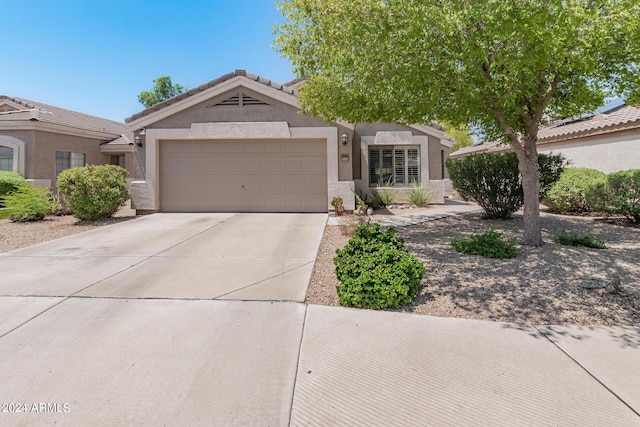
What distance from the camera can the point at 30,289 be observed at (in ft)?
14.6

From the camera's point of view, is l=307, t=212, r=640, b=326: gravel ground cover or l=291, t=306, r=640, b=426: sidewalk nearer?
l=291, t=306, r=640, b=426: sidewalk

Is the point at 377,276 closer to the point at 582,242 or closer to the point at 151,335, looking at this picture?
the point at 151,335

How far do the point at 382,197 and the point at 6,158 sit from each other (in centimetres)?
1701

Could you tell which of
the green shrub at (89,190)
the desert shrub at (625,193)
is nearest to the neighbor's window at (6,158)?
the green shrub at (89,190)

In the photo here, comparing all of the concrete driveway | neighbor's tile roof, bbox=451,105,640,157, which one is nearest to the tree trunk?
the concrete driveway

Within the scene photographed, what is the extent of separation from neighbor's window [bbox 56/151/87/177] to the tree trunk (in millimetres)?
19062

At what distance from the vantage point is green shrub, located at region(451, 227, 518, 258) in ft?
18.9

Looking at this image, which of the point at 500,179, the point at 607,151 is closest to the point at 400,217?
the point at 500,179

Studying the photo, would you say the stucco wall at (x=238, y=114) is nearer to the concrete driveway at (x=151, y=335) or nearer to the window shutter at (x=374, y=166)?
the window shutter at (x=374, y=166)

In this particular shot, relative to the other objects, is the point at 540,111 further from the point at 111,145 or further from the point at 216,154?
the point at 111,145

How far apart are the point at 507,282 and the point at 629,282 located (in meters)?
1.63

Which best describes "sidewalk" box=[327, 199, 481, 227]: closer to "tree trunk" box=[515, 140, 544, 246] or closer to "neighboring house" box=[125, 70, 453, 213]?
"neighboring house" box=[125, 70, 453, 213]

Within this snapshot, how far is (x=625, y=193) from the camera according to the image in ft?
27.9

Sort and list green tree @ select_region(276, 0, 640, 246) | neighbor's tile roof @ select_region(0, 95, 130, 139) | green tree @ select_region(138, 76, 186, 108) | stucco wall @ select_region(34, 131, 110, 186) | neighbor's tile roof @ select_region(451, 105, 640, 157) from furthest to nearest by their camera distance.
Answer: green tree @ select_region(138, 76, 186, 108) < neighbor's tile roof @ select_region(0, 95, 130, 139) < stucco wall @ select_region(34, 131, 110, 186) < neighbor's tile roof @ select_region(451, 105, 640, 157) < green tree @ select_region(276, 0, 640, 246)
